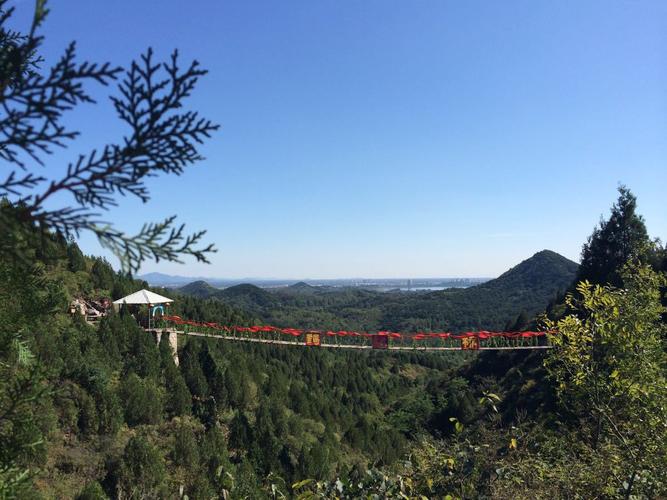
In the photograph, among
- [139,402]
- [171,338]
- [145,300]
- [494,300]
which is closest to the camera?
Result: [139,402]

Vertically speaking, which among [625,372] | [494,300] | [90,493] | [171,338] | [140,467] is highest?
[625,372]

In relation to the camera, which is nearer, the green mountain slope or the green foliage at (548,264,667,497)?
the green foliage at (548,264,667,497)

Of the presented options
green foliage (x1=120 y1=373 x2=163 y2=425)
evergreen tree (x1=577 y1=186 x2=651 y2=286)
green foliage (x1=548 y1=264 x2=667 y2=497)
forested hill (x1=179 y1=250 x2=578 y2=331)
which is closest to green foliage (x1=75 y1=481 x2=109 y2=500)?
green foliage (x1=120 y1=373 x2=163 y2=425)

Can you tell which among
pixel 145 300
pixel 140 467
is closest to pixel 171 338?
pixel 145 300

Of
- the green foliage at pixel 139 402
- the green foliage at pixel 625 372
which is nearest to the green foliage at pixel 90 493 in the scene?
the green foliage at pixel 139 402

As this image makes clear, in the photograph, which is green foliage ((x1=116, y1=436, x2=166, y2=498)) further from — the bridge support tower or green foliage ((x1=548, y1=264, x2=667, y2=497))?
green foliage ((x1=548, y1=264, x2=667, y2=497))

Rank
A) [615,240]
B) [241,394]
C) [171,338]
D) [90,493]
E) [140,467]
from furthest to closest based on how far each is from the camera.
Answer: [615,240]
[241,394]
[171,338]
[140,467]
[90,493]

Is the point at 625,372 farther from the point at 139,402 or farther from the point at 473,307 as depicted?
the point at 473,307

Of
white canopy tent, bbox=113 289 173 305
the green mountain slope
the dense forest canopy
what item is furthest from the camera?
the green mountain slope

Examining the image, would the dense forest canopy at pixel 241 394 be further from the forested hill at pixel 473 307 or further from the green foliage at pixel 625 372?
the forested hill at pixel 473 307

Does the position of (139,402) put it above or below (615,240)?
below

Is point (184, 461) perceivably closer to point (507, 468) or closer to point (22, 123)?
point (507, 468)

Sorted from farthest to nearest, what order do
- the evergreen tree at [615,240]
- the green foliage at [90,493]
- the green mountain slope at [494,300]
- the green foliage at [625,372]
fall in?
1. the green mountain slope at [494,300]
2. the evergreen tree at [615,240]
3. the green foliage at [90,493]
4. the green foliage at [625,372]

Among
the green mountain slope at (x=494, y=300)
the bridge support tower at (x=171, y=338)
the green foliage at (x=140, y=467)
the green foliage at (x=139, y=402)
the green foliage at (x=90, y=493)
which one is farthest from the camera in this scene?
the green mountain slope at (x=494, y=300)
